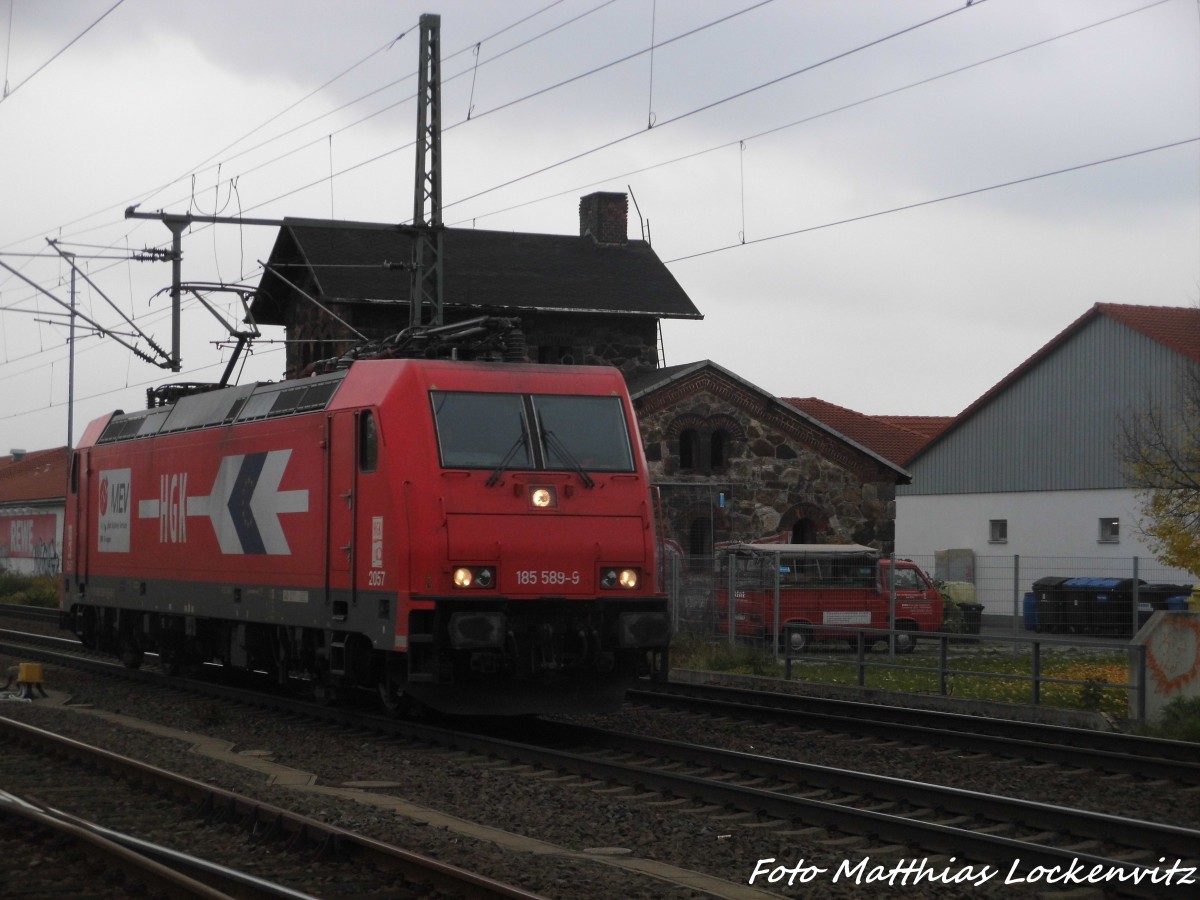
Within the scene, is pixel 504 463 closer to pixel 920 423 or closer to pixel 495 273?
pixel 495 273

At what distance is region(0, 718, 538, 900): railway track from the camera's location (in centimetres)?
777

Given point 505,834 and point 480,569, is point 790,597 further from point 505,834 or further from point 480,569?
point 505,834

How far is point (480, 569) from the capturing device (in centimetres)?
1330

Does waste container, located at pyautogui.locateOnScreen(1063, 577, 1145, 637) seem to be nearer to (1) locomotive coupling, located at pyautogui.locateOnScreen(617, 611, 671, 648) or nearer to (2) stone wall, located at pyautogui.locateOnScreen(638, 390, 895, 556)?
(1) locomotive coupling, located at pyautogui.locateOnScreen(617, 611, 671, 648)

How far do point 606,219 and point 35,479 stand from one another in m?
38.1

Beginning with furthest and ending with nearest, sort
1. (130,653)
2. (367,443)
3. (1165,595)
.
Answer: (1165,595) < (130,653) < (367,443)

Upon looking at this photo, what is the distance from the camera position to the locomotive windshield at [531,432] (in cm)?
1370

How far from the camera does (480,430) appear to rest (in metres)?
13.8

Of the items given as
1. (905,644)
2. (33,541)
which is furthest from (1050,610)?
(33,541)

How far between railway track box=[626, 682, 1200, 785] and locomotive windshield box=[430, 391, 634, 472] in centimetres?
331

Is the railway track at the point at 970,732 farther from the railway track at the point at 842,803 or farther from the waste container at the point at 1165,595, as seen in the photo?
the waste container at the point at 1165,595

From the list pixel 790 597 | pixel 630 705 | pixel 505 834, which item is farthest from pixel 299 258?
pixel 505 834

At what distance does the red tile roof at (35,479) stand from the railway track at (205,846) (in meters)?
50.6

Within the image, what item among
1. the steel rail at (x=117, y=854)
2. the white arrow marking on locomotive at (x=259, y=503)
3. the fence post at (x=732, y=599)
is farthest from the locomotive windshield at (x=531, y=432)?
the fence post at (x=732, y=599)
